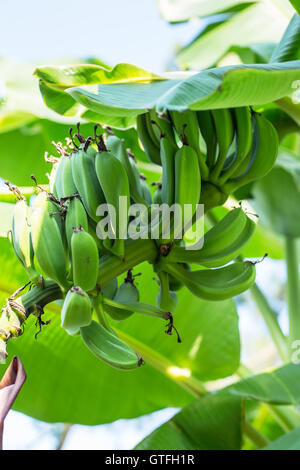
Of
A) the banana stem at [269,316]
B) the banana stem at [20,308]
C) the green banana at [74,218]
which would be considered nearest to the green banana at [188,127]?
the green banana at [74,218]

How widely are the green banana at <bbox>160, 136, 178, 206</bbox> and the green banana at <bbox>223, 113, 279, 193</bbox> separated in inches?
4.9

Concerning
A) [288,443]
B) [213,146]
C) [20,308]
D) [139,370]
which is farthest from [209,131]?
[139,370]

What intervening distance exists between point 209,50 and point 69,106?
84 centimetres

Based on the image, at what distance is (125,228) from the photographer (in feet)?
2.46

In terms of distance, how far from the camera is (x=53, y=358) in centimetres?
115

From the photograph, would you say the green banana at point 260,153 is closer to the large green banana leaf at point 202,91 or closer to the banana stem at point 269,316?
the large green banana leaf at point 202,91

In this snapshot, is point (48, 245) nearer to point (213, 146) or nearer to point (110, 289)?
point (110, 289)

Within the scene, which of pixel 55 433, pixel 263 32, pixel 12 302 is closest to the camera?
pixel 12 302

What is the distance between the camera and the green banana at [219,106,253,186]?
85 cm

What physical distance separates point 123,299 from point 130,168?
0.25 metres

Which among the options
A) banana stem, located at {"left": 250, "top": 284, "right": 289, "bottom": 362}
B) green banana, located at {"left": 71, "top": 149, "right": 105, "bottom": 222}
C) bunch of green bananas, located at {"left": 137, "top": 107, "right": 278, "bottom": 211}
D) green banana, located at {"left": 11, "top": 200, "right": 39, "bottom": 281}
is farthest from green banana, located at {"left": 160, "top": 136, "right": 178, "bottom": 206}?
banana stem, located at {"left": 250, "top": 284, "right": 289, "bottom": 362}

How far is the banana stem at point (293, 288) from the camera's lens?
53.7 inches
